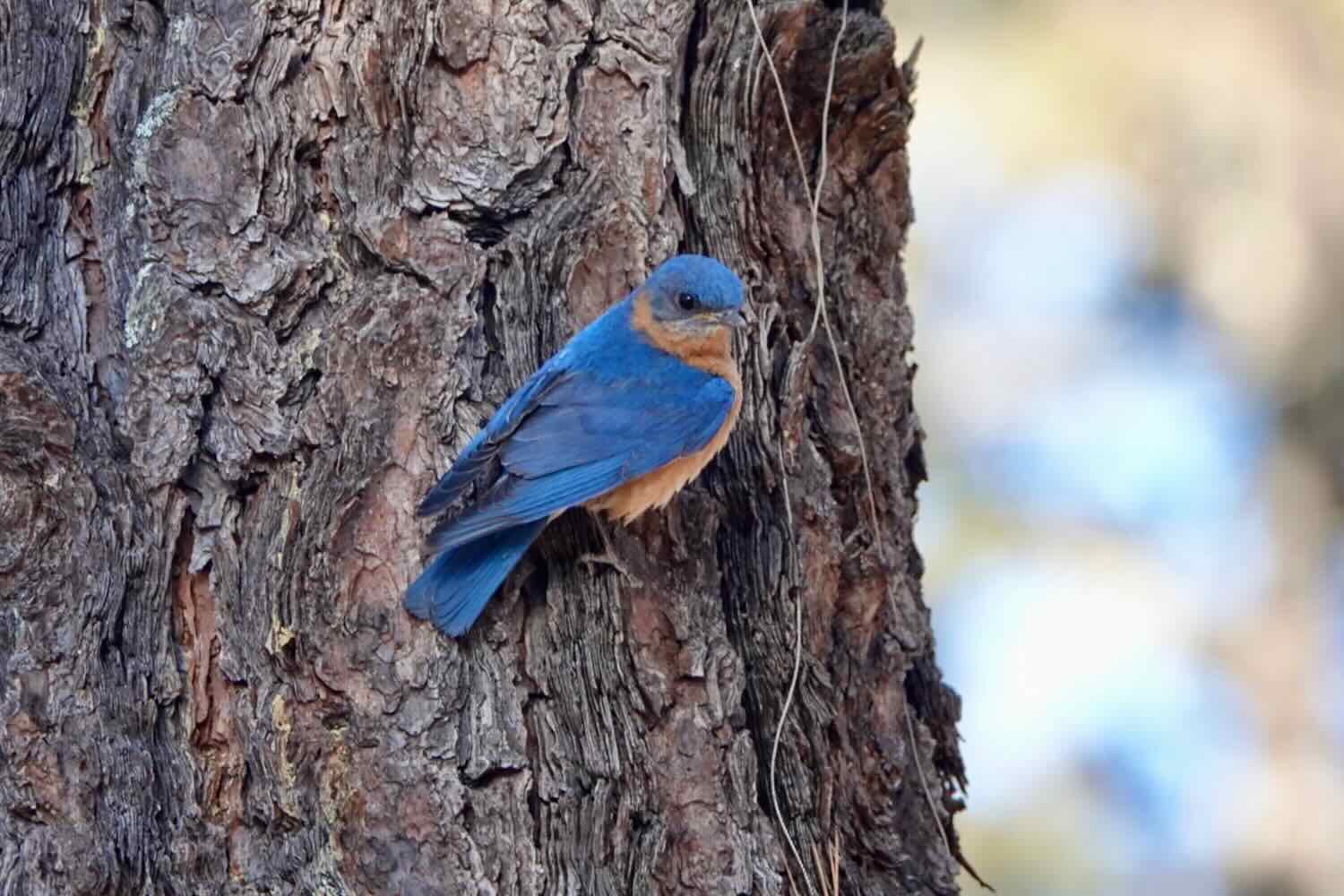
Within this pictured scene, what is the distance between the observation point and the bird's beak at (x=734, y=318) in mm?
3986

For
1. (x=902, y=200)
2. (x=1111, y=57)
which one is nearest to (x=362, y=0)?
(x=902, y=200)

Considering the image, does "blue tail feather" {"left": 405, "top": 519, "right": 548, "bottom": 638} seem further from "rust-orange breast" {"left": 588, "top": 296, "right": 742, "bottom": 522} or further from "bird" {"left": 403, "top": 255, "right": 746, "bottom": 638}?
"rust-orange breast" {"left": 588, "top": 296, "right": 742, "bottom": 522}

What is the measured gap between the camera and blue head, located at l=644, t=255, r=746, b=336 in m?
3.83

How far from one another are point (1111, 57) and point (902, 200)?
444 centimetres

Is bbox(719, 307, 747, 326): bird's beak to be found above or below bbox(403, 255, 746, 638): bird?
above

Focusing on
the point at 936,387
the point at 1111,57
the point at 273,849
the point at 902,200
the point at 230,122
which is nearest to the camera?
the point at 273,849

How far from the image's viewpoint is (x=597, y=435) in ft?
13.1

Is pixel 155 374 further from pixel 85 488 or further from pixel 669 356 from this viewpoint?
pixel 669 356

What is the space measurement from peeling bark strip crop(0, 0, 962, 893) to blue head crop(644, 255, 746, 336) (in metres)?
0.06

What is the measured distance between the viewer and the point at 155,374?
346 cm

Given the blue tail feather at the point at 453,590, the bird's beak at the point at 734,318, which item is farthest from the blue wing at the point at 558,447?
the bird's beak at the point at 734,318

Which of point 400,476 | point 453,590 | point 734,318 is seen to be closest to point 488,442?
point 400,476

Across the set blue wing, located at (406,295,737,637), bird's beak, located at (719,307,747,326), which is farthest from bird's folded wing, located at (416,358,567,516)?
bird's beak, located at (719,307,747,326)

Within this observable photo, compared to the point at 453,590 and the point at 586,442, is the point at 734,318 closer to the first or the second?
the point at 586,442
